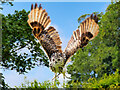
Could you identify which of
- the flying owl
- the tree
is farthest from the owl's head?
the tree

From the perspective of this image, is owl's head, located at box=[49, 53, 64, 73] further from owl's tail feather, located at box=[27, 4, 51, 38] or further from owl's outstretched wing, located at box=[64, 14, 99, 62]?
owl's tail feather, located at box=[27, 4, 51, 38]

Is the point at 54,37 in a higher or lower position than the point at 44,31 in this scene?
lower

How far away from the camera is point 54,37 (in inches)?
365

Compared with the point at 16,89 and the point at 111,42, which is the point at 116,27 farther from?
the point at 16,89

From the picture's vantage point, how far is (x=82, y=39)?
9.76 m

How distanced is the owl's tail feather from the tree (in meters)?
4.57

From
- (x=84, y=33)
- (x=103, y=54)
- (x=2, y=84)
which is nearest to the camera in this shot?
(x=2, y=84)

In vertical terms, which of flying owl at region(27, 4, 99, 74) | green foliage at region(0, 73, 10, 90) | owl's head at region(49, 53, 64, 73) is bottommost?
green foliage at region(0, 73, 10, 90)

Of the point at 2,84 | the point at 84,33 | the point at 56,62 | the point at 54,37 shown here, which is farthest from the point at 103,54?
the point at 2,84

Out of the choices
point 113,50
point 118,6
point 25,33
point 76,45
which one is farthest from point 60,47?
point 118,6

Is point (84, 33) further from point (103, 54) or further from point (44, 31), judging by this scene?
point (103, 54)

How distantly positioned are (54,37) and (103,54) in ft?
13.7

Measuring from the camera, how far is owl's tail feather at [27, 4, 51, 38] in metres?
8.66

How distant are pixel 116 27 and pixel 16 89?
26.6 feet
